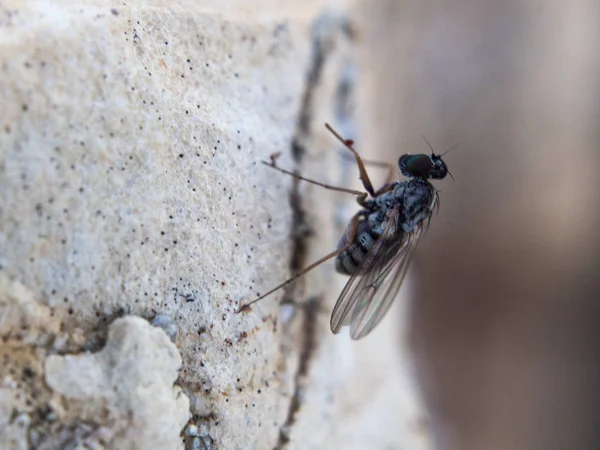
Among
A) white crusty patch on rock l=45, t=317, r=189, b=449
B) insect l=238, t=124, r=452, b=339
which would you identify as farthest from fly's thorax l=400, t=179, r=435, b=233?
white crusty patch on rock l=45, t=317, r=189, b=449

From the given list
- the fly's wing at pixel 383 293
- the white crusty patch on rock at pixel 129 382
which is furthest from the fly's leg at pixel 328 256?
the white crusty patch on rock at pixel 129 382

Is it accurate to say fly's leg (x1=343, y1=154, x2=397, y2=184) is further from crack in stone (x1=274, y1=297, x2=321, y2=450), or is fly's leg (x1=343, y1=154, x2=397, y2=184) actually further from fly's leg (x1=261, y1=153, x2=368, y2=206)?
crack in stone (x1=274, y1=297, x2=321, y2=450)

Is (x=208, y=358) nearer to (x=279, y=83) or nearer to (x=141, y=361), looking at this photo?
(x=141, y=361)

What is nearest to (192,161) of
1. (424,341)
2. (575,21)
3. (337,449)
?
(337,449)

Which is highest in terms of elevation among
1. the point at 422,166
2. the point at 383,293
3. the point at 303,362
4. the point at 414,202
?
the point at 422,166

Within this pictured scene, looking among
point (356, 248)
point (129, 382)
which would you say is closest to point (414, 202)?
point (356, 248)

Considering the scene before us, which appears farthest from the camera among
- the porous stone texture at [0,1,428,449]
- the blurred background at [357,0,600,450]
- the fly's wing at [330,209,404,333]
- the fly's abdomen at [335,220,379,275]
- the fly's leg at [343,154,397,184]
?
the blurred background at [357,0,600,450]

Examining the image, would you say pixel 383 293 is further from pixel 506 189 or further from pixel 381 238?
pixel 506 189
